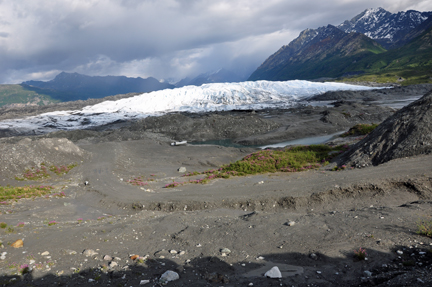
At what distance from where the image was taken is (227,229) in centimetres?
1305

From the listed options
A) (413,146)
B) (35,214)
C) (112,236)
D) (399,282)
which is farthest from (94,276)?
(413,146)

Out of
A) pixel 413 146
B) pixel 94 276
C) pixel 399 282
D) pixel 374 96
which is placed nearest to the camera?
pixel 399 282

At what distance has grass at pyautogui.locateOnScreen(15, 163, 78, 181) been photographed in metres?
28.8

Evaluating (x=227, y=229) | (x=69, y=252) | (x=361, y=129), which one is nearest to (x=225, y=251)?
(x=227, y=229)

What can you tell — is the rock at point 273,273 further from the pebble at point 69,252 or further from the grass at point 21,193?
the grass at point 21,193

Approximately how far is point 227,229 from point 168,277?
503 centimetres

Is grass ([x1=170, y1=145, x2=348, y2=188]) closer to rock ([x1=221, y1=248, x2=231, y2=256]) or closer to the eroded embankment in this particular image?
the eroded embankment

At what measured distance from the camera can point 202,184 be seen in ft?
79.5

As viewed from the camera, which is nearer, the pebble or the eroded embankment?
the pebble

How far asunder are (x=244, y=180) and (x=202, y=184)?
4171 mm

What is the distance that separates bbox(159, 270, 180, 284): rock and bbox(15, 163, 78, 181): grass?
91.0 ft

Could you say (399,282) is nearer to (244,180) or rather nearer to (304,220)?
(304,220)

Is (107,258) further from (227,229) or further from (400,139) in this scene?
(400,139)

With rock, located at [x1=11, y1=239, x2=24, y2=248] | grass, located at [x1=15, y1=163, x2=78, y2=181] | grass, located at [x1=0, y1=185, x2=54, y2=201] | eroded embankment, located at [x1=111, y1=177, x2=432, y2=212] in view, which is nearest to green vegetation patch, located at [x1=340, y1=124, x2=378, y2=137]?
eroded embankment, located at [x1=111, y1=177, x2=432, y2=212]
